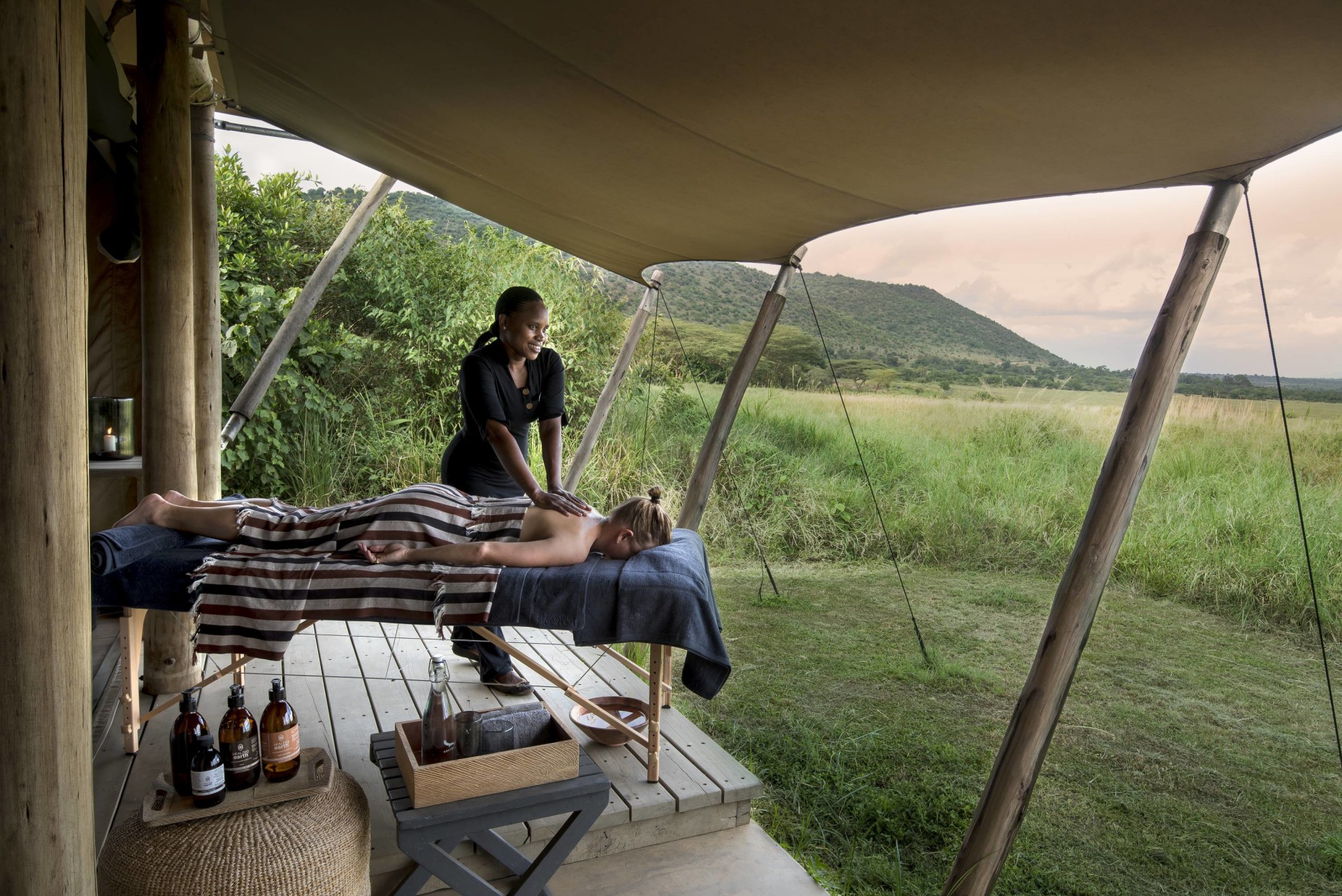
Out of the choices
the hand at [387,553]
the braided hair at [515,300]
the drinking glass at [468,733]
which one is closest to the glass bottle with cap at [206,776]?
the drinking glass at [468,733]

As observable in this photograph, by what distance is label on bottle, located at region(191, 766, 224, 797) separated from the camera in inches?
66.1

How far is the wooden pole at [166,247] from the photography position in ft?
8.25

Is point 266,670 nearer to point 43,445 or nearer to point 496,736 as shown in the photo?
point 496,736

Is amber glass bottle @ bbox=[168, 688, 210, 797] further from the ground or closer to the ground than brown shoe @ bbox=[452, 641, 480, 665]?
further from the ground

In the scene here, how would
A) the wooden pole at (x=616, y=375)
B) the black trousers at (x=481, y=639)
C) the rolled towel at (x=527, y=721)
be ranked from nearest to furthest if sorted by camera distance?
1. the rolled towel at (x=527, y=721)
2. the black trousers at (x=481, y=639)
3. the wooden pole at (x=616, y=375)

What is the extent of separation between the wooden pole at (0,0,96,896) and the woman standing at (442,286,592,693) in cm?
148

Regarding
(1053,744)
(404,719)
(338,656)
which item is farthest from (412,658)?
(1053,744)

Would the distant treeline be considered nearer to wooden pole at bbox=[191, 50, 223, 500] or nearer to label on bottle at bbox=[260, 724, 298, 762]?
wooden pole at bbox=[191, 50, 223, 500]

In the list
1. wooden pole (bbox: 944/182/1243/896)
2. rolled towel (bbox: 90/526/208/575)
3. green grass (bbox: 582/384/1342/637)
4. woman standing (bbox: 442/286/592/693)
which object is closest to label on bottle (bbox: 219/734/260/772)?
rolled towel (bbox: 90/526/208/575)

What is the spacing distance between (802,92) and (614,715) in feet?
6.15

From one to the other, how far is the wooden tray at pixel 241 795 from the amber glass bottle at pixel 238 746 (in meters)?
0.03

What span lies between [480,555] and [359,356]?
487cm

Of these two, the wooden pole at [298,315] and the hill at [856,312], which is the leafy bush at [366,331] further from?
the wooden pole at [298,315]

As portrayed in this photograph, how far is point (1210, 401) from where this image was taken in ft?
17.1
